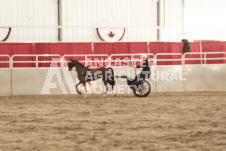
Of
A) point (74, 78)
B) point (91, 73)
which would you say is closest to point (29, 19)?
point (74, 78)

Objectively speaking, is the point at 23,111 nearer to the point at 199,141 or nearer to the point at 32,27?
the point at 199,141

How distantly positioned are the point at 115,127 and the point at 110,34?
50.9ft

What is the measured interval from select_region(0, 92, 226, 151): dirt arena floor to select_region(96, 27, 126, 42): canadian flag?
11041mm

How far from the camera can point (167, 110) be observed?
1105 centimetres

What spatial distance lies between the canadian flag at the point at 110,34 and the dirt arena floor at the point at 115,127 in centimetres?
1104

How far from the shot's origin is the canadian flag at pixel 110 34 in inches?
916

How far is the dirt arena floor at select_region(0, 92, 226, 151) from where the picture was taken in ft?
20.6

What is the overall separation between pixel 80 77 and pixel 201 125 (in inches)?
301

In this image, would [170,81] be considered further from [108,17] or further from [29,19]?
[29,19]

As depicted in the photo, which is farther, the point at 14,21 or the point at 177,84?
the point at 14,21

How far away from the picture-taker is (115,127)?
8094mm

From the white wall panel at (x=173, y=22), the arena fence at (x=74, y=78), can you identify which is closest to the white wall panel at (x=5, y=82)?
the arena fence at (x=74, y=78)

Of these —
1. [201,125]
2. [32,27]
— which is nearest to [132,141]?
[201,125]

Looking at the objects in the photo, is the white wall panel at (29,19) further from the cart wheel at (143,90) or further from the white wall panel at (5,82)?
the cart wheel at (143,90)
